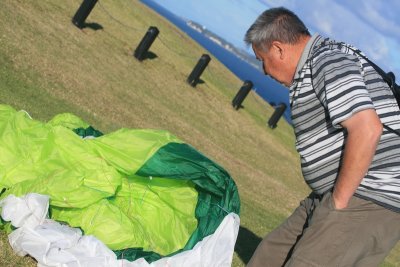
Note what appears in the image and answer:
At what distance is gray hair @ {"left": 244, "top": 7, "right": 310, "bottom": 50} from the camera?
3.57m

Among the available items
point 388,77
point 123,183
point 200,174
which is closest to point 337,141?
point 388,77

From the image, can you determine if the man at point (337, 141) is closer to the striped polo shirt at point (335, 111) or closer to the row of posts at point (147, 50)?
the striped polo shirt at point (335, 111)

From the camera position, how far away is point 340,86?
10.8 ft

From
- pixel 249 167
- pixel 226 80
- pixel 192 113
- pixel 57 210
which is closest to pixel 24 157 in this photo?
pixel 57 210

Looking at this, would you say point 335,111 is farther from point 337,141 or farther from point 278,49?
point 278,49

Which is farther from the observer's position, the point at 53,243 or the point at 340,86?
the point at 53,243

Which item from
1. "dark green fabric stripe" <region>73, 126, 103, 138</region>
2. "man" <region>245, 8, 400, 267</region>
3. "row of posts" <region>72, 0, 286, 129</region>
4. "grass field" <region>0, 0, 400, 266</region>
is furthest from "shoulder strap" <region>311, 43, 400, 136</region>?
"row of posts" <region>72, 0, 286, 129</region>

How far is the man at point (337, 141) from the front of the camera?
131 inches

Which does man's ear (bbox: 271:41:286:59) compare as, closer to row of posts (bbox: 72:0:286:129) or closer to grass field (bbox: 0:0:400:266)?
grass field (bbox: 0:0:400:266)

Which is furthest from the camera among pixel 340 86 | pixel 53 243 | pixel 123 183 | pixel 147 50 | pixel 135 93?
pixel 147 50

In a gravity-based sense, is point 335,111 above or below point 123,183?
above

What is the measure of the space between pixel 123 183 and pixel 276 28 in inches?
92.0

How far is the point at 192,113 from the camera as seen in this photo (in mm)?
16656

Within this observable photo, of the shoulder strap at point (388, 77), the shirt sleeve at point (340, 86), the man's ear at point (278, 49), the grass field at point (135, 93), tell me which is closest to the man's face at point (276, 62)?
the man's ear at point (278, 49)
